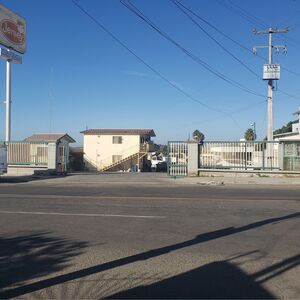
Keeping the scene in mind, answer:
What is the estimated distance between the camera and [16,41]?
35344 millimetres

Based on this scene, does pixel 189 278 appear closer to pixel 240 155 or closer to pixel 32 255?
pixel 32 255

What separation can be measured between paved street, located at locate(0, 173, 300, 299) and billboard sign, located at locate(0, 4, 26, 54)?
927 inches

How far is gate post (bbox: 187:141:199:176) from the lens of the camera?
94.0 feet

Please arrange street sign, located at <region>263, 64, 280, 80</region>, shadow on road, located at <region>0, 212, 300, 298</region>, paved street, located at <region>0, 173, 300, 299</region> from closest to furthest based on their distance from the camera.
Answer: shadow on road, located at <region>0, 212, 300, 298</region>
paved street, located at <region>0, 173, 300, 299</region>
street sign, located at <region>263, 64, 280, 80</region>

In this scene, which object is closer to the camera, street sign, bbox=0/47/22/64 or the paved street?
the paved street

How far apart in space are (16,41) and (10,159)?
9.07 metres

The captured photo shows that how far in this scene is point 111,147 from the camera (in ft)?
202

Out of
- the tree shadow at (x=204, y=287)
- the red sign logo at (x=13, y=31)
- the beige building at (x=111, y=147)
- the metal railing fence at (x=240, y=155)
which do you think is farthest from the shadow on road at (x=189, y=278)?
the beige building at (x=111, y=147)

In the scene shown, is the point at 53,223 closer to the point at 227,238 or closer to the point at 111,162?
the point at 227,238

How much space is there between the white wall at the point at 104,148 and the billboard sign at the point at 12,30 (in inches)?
1036

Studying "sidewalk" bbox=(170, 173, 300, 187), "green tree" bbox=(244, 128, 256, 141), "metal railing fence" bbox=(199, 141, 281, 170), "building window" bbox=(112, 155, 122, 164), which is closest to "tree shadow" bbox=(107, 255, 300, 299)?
"sidewalk" bbox=(170, 173, 300, 187)

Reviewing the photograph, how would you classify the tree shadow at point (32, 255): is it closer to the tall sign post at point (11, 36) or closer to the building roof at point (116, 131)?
the tall sign post at point (11, 36)

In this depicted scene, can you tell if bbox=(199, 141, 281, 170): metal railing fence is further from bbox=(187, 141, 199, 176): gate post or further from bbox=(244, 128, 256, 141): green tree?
bbox=(244, 128, 256, 141): green tree

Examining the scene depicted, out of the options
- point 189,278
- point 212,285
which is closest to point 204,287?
point 212,285
